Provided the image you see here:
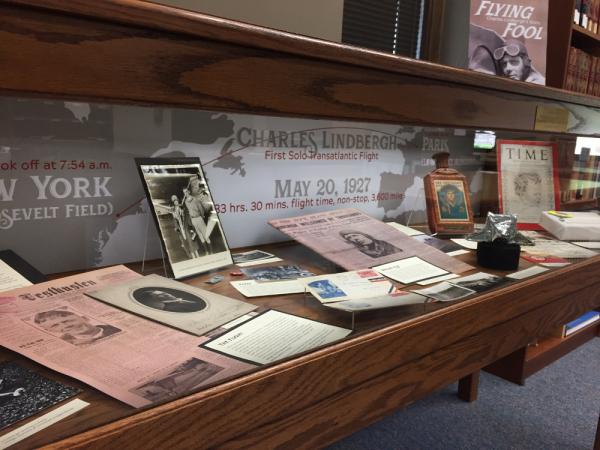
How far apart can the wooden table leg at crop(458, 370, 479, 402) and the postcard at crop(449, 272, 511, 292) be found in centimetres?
124

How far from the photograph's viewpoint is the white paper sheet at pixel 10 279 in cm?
80

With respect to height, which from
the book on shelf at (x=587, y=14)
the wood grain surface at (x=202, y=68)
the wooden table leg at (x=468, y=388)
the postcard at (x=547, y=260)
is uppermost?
the book on shelf at (x=587, y=14)

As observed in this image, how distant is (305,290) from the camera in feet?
3.03

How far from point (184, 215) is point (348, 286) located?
1.14 ft

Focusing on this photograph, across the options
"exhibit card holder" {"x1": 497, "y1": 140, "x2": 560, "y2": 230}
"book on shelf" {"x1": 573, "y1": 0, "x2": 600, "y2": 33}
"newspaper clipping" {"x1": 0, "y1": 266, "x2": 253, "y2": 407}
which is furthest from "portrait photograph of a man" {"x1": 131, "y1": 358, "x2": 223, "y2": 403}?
"book on shelf" {"x1": 573, "y1": 0, "x2": 600, "y2": 33}

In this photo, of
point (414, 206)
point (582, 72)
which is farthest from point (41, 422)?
point (582, 72)

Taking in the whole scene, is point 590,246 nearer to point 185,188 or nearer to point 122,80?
point 185,188

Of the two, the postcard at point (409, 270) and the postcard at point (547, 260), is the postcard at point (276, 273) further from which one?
the postcard at point (547, 260)

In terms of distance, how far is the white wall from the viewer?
1194mm

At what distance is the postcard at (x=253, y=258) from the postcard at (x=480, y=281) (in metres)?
0.37

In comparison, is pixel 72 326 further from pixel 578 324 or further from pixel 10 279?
pixel 578 324

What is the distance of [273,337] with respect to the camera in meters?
0.73

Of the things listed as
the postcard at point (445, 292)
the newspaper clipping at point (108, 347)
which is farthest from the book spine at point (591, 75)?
the newspaper clipping at point (108, 347)

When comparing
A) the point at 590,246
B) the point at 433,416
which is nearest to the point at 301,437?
the point at 590,246
